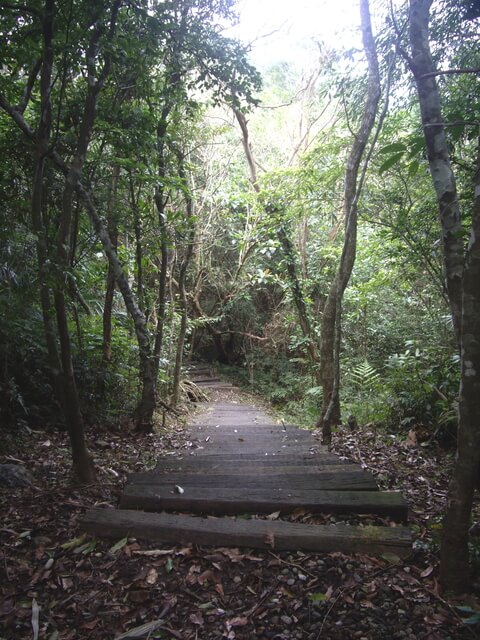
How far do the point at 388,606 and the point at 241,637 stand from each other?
747 mm

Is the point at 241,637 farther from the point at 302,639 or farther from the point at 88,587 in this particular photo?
the point at 88,587

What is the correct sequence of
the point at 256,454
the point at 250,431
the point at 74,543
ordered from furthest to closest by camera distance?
the point at 250,431 < the point at 256,454 < the point at 74,543

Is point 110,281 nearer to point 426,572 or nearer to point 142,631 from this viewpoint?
point 142,631

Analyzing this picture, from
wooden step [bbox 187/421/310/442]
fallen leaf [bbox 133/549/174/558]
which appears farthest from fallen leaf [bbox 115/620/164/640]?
wooden step [bbox 187/421/310/442]

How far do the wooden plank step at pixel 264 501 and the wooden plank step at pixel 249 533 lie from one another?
0.65ft

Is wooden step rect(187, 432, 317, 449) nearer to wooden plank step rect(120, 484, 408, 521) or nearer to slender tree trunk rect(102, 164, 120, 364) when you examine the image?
slender tree trunk rect(102, 164, 120, 364)

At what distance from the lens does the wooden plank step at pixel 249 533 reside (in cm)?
234

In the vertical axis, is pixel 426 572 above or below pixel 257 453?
below

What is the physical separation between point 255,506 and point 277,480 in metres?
0.42

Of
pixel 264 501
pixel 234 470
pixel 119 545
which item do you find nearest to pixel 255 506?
pixel 264 501

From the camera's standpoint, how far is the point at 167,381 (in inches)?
342

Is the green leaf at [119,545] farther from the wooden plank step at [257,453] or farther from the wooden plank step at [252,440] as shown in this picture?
the wooden plank step at [252,440]

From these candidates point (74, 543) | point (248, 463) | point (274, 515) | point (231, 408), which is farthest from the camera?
point (231, 408)

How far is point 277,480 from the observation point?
A: 3119mm
